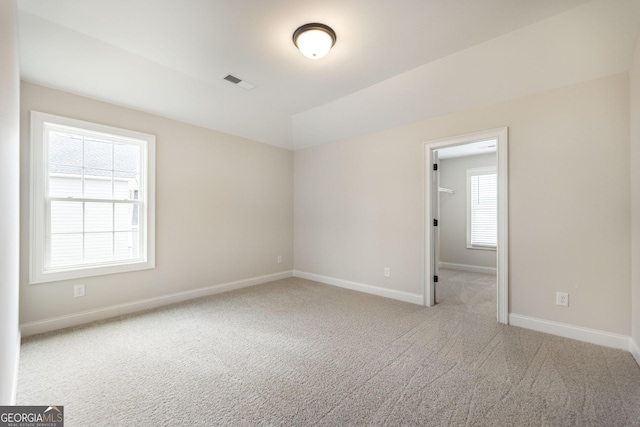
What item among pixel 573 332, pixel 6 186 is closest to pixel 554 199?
pixel 573 332

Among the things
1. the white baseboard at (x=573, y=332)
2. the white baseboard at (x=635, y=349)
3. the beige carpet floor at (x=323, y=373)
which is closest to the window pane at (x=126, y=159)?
the beige carpet floor at (x=323, y=373)

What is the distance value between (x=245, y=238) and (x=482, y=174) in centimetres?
502

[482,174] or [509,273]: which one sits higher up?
[482,174]

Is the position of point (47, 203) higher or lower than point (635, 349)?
higher

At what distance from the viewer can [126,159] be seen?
131 inches

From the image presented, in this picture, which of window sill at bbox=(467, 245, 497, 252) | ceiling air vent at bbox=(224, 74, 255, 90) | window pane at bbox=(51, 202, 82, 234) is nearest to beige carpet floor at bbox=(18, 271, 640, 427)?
window pane at bbox=(51, 202, 82, 234)

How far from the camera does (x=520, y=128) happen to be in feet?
9.48

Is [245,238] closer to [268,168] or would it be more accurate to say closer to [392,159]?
[268,168]

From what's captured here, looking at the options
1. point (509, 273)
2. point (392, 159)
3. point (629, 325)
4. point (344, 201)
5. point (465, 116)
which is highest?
point (465, 116)

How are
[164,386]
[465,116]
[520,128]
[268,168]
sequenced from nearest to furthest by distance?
[164,386] < [520,128] < [465,116] < [268,168]

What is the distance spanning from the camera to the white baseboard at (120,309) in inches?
105

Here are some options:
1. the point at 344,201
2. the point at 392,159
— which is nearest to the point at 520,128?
the point at 392,159

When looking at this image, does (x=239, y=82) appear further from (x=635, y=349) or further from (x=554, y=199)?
(x=635, y=349)

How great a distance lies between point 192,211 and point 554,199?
428 cm
